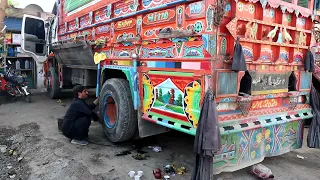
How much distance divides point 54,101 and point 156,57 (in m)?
5.90

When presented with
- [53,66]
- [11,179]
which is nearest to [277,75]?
[11,179]

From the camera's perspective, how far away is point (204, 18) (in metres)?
2.60

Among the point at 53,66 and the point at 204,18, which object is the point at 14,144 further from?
the point at 53,66

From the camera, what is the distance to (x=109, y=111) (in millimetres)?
4406

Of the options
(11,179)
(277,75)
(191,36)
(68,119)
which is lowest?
(11,179)

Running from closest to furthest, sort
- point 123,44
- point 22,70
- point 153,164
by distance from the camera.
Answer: point 153,164 → point 123,44 → point 22,70

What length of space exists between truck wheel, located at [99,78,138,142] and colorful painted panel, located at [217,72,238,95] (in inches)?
61.6

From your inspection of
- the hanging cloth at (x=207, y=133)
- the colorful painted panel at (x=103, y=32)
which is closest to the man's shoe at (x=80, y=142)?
the colorful painted panel at (x=103, y=32)

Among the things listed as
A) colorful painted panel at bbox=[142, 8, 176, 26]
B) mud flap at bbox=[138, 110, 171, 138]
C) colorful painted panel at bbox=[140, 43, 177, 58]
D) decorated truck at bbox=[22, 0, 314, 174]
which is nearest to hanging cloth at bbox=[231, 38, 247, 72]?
decorated truck at bbox=[22, 0, 314, 174]

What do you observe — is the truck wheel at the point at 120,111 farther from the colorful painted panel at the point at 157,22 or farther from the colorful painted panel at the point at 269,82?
the colorful painted panel at the point at 269,82

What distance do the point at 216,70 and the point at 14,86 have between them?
25.1ft

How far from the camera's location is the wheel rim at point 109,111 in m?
4.32

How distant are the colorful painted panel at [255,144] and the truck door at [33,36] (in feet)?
23.9

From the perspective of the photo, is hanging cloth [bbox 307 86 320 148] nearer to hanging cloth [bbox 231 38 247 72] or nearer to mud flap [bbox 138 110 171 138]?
hanging cloth [bbox 231 38 247 72]
